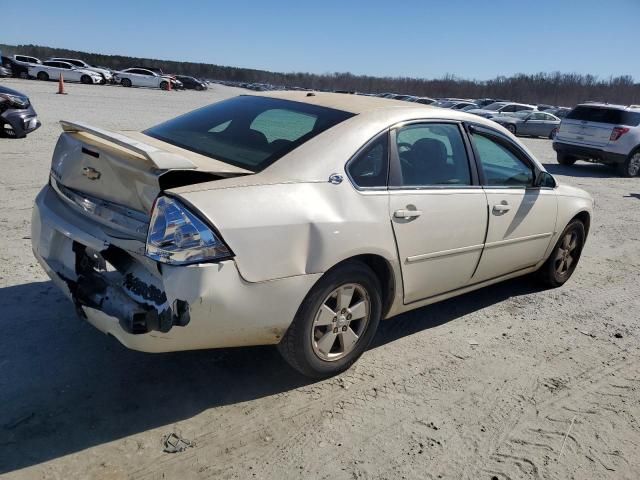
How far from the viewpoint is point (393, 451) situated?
274 cm

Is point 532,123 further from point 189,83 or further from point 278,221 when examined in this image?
point 189,83

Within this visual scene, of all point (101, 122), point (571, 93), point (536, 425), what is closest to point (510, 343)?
point (536, 425)

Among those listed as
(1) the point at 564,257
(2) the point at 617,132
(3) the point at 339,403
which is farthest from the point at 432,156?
(2) the point at 617,132

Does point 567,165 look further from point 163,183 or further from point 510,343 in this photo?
point 163,183

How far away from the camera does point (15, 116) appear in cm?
1025

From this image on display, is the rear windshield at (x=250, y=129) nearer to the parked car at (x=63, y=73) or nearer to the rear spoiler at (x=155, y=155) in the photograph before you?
the rear spoiler at (x=155, y=155)

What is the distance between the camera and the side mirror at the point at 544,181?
455 cm

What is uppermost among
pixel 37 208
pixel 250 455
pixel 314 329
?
pixel 37 208

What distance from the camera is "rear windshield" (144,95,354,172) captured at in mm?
3191

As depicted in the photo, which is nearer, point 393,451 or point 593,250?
point 393,451

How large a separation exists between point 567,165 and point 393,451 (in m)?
15.2

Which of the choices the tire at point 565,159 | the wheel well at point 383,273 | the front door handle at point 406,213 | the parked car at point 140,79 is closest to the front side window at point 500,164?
the front door handle at point 406,213

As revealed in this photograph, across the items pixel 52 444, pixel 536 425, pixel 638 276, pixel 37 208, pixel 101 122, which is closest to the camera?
pixel 52 444

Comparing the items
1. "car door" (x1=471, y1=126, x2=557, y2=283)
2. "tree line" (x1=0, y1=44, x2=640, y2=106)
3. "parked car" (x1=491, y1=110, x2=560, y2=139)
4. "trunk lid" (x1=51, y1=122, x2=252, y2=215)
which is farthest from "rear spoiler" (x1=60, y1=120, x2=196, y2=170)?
"tree line" (x1=0, y1=44, x2=640, y2=106)
